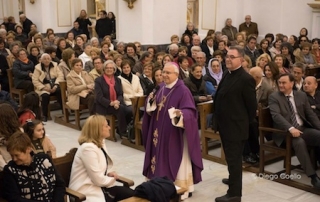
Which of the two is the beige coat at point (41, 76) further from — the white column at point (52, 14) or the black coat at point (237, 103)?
the white column at point (52, 14)

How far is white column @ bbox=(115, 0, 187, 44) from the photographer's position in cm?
1233

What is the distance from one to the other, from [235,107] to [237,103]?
0.05 metres

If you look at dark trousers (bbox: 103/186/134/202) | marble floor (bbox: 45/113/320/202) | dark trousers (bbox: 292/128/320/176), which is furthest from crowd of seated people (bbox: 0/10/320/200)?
dark trousers (bbox: 103/186/134/202)

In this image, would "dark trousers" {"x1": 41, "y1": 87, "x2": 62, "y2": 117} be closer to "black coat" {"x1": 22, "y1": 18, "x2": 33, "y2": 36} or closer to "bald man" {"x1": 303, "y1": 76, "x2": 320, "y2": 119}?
"bald man" {"x1": 303, "y1": 76, "x2": 320, "y2": 119}

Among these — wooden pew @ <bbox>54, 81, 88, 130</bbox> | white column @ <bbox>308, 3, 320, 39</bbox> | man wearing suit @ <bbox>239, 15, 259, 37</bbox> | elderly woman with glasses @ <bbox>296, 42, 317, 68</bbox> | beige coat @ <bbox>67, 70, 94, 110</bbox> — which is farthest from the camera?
man wearing suit @ <bbox>239, 15, 259, 37</bbox>

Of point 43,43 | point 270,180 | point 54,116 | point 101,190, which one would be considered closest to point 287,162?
point 270,180

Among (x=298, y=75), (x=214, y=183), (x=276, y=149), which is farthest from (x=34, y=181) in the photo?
(x=298, y=75)

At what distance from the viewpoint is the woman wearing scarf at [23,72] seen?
9.23 meters

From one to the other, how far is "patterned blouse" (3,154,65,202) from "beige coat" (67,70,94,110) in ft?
14.8

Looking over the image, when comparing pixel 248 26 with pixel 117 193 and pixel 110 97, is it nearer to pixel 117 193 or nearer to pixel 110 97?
pixel 110 97

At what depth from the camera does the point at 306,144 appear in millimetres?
5805

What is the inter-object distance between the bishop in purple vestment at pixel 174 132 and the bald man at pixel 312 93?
1955mm

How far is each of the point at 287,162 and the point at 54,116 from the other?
4.90 meters

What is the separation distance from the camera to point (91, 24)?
1612 cm
